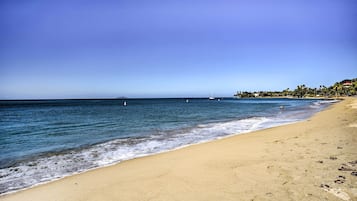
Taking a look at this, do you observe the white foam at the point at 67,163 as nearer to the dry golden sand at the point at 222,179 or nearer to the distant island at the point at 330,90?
the dry golden sand at the point at 222,179

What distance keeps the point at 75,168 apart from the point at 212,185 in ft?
16.3

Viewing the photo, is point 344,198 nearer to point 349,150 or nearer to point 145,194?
point 145,194

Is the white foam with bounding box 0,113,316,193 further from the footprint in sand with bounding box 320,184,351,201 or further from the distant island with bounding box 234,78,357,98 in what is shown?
the distant island with bounding box 234,78,357,98

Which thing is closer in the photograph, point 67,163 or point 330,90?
point 67,163

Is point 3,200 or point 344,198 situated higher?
point 344,198

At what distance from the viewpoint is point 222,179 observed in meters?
5.62

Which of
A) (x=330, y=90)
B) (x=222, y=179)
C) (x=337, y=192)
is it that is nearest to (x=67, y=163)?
(x=222, y=179)

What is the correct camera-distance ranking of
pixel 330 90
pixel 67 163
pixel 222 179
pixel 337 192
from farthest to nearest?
pixel 330 90
pixel 67 163
pixel 222 179
pixel 337 192

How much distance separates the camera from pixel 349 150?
771cm

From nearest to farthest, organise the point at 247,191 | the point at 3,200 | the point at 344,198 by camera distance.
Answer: the point at 344,198
the point at 247,191
the point at 3,200

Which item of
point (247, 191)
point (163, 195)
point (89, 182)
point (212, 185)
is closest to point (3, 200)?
point (89, 182)

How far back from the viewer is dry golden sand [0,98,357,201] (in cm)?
466

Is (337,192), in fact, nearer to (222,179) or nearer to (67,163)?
(222,179)

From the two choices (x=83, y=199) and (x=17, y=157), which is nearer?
(x=83, y=199)
